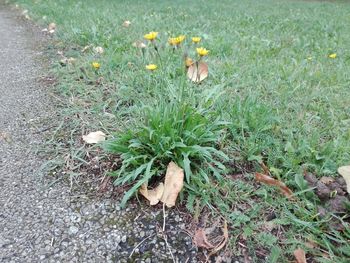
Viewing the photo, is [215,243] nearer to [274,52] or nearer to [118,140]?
[118,140]

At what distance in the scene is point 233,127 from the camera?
6.13 feet

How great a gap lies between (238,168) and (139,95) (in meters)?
0.87

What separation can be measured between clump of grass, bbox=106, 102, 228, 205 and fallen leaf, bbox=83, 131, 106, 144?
145 mm

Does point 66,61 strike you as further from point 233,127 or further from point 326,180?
point 326,180

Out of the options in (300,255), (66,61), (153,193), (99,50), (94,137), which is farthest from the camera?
(99,50)

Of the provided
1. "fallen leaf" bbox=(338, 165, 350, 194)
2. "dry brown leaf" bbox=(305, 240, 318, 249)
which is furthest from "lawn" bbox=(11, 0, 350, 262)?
"fallen leaf" bbox=(338, 165, 350, 194)

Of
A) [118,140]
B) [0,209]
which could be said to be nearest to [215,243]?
[118,140]

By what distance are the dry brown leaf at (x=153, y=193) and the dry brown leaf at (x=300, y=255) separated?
0.59 metres

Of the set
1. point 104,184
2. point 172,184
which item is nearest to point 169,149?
point 172,184

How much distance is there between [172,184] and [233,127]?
560 millimetres

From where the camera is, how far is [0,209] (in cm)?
146

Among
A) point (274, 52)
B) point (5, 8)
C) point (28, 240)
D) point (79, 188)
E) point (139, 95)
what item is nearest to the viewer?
point (28, 240)

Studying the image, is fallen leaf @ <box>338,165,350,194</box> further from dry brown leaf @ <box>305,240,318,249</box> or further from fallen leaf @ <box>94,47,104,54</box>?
fallen leaf @ <box>94,47,104,54</box>

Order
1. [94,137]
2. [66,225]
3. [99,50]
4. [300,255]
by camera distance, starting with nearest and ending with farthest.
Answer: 1. [300,255]
2. [66,225]
3. [94,137]
4. [99,50]
